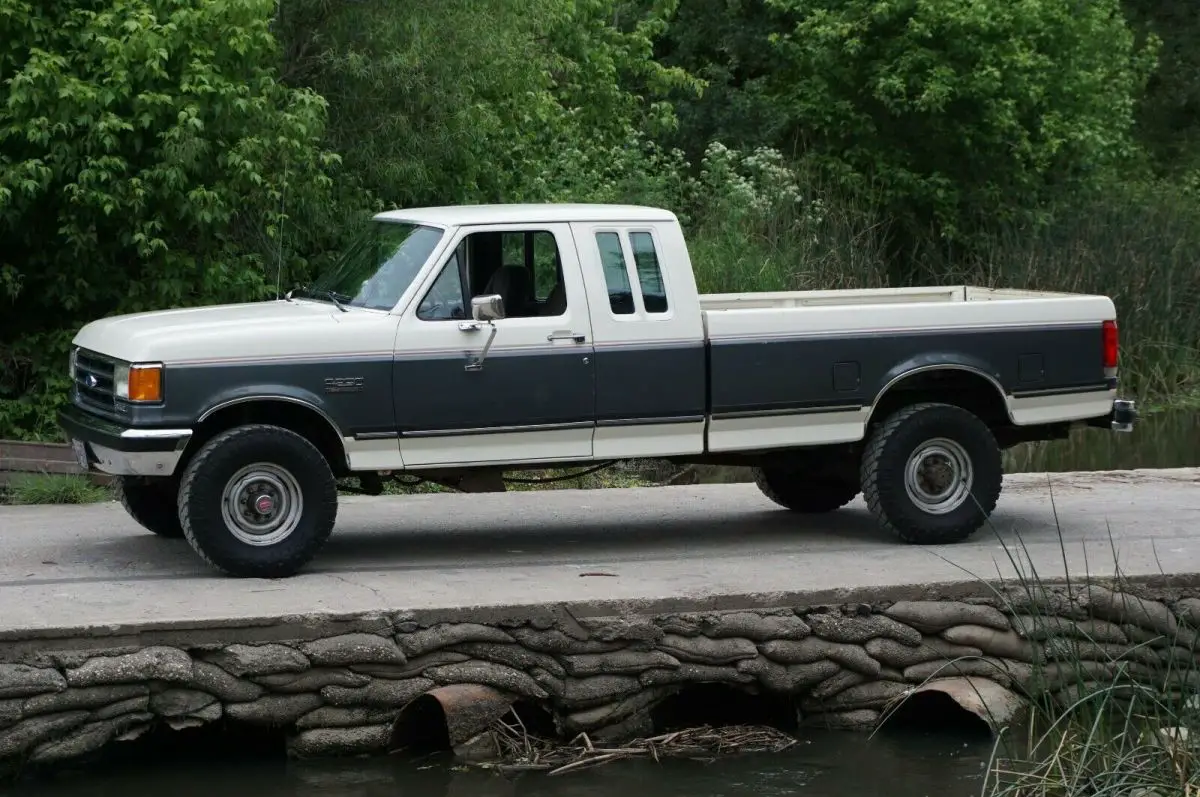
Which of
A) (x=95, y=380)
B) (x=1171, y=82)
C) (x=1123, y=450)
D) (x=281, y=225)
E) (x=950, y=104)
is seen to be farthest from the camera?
(x=1171, y=82)

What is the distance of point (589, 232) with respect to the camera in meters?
9.85

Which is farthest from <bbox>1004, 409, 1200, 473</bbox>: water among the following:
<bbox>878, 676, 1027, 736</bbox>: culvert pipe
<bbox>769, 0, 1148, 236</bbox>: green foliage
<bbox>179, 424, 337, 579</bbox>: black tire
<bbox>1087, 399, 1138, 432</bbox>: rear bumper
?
<bbox>179, 424, 337, 579</bbox>: black tire

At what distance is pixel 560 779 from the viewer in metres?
8.16

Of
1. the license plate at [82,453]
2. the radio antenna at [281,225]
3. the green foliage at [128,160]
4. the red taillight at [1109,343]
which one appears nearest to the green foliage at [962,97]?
the radio antenna at [281,225]

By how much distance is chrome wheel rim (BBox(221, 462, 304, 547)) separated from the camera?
9.16m

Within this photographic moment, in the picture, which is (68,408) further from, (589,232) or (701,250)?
(701,250)

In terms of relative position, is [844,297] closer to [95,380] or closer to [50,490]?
[95,380]

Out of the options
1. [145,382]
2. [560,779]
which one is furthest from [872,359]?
[145,382]

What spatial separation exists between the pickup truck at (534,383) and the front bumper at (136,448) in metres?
0.02

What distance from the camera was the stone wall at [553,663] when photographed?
7.84 m

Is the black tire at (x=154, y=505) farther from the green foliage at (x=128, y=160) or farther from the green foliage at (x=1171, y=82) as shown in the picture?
the green foliage at (x=1171, y=82)

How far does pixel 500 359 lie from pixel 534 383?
0.75ft

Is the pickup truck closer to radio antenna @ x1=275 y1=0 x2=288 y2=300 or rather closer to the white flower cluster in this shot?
radio antenna @ x1=275 y1=0 x2=288 y2=300

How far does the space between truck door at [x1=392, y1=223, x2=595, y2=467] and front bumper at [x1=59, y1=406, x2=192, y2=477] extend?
1174 mm
